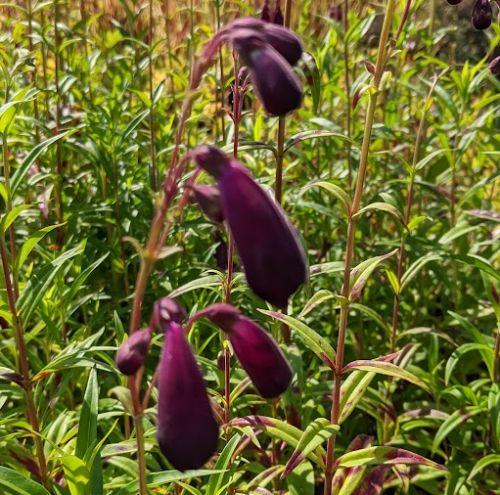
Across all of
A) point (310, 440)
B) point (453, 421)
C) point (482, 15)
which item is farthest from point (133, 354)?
point (482, 15)

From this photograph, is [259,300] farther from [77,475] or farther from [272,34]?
[272,34]

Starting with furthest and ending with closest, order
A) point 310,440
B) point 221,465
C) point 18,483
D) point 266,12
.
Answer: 1. point 266,12
2. point 310,440
3. point 221,465
4. point 18,483

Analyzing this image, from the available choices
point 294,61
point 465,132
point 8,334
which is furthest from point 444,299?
point 294,61

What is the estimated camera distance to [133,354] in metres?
1.25

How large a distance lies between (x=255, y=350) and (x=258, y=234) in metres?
0.25

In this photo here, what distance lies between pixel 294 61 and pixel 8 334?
247cm

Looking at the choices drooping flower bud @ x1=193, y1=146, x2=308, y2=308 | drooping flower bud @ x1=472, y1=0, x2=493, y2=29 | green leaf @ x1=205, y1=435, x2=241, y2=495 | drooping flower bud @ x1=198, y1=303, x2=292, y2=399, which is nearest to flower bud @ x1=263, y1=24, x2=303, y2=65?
drooping flower bud @ x1=193, y1=146, x2=308, y2=308

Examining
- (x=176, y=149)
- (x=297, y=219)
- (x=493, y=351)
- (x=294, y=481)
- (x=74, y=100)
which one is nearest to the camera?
(x=176, y=149)

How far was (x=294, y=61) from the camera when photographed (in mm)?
1347

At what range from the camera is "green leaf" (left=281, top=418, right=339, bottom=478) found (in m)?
1.96

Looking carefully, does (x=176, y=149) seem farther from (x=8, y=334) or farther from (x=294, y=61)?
(x=8, y=334)

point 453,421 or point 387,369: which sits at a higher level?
point 387,369

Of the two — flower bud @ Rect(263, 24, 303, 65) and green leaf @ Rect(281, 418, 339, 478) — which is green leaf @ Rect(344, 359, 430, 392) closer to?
green leaf @ Rect(281, 418, 339, 478)

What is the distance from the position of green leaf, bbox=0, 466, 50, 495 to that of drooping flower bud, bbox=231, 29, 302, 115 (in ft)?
3.56
